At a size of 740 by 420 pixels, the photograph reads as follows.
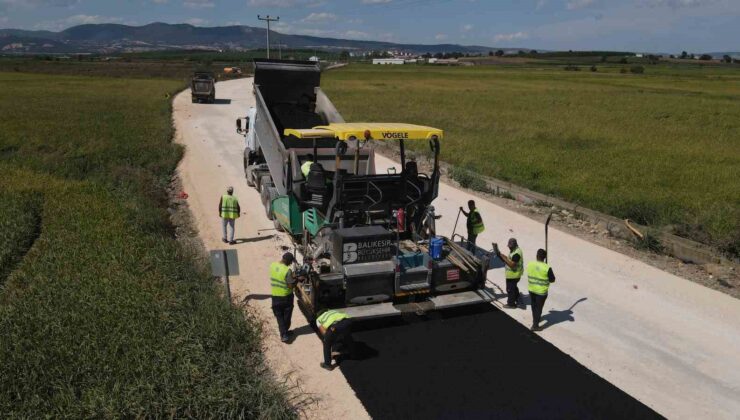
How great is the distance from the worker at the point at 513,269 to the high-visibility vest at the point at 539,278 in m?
0.55

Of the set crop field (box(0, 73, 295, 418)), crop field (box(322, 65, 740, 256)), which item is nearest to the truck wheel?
crop field (box(0, 73, 295, 418))

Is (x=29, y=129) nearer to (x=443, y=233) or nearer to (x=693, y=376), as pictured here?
(x=443, y=233)

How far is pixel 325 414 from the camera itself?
21.2ft

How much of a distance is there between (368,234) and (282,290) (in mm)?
1671

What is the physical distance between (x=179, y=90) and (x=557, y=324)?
49.6 m

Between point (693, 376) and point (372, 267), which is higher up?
point (372, 267)

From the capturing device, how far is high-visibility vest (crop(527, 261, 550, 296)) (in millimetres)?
8305

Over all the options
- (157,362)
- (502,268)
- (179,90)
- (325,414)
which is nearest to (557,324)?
(502,268)

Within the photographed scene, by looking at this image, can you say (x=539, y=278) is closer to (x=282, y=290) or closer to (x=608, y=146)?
(x=282, y=290)

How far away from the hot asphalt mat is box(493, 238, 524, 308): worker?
2.10 ft

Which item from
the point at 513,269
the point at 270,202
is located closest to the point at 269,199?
the point at 270,202

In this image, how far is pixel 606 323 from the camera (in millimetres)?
8883

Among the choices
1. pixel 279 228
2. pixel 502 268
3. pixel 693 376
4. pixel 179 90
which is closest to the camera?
pixel 693 376

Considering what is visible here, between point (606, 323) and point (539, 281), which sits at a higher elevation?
point (539, 281)
